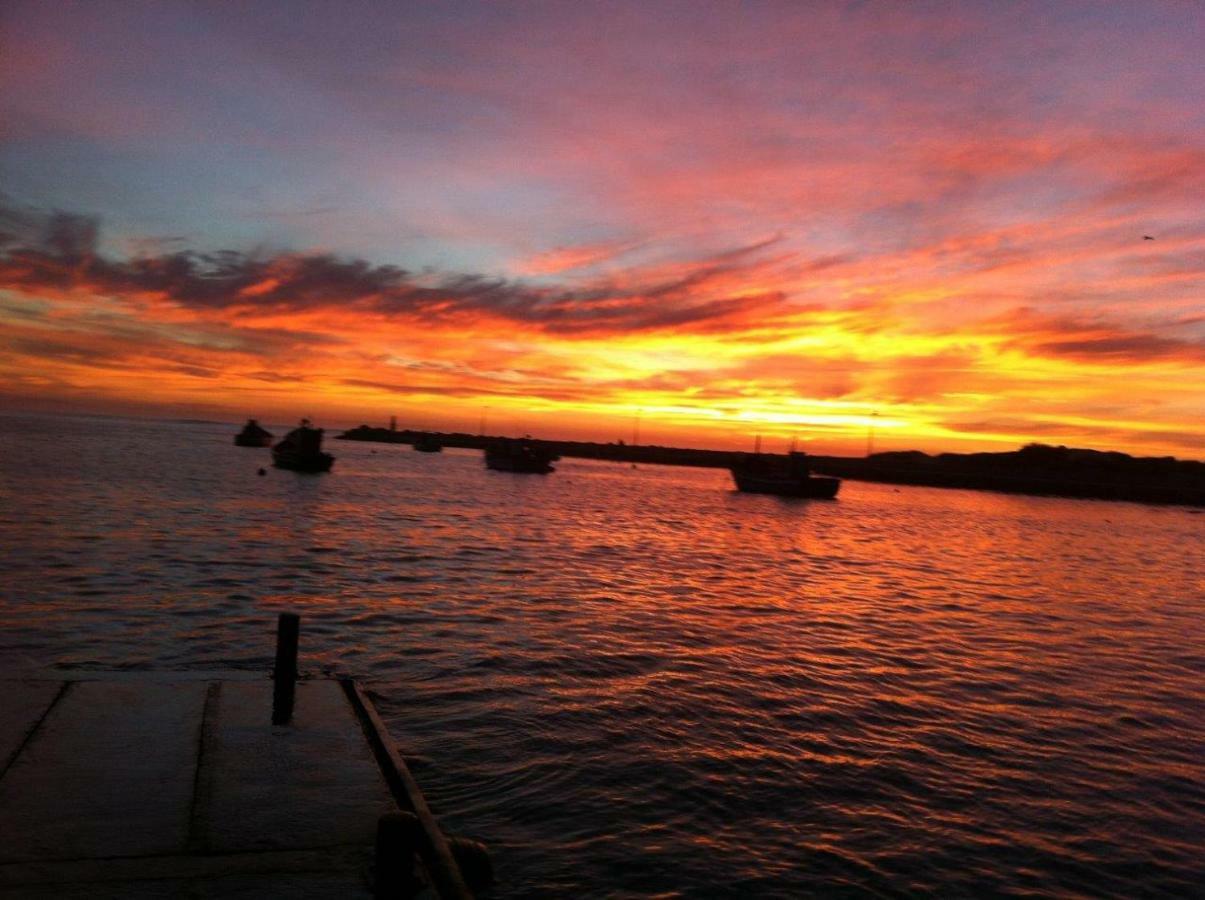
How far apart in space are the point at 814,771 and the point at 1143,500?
196 metres

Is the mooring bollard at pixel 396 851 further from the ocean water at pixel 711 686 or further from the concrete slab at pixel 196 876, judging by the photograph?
the ocean water at pixel 711 686

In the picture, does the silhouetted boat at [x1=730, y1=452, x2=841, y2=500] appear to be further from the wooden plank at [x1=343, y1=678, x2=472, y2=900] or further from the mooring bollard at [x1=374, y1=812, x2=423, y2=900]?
the mooring bollard at [x1=374, y1=812, x2=423, y2=900]

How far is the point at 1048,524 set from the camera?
8875 cm

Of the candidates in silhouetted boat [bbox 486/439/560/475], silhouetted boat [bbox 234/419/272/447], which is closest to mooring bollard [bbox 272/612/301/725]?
silhouetted boat [bbox 486/439/560/475]

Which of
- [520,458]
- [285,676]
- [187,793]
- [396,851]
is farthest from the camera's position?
[520,458]

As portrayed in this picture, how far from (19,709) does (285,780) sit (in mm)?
4500

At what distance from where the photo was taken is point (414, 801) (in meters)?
8.40

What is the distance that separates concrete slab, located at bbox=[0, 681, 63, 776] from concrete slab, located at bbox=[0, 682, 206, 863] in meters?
0.14

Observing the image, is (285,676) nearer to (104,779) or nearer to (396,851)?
(104,779)

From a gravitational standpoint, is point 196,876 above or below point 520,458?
below

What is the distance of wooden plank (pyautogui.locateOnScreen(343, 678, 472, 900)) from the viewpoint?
620cm

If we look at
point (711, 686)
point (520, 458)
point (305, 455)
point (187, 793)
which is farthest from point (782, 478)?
point (187, 793)

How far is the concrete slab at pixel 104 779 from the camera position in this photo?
23.2ft

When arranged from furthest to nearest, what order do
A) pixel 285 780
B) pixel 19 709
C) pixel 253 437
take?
pixel 253 437, pixel 19 709, pixel 285 780
